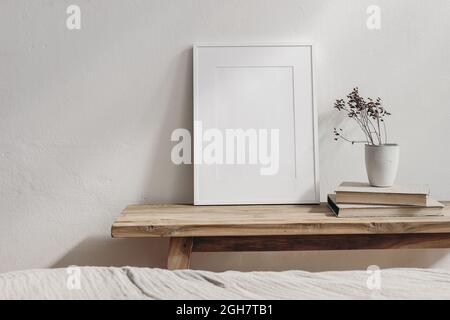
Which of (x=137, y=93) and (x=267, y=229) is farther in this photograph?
(x=137, y=93)

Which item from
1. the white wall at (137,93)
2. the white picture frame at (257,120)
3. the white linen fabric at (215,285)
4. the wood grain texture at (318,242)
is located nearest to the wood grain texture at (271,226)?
the wood grain texture at (318,242)

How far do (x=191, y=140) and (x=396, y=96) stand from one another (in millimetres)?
743

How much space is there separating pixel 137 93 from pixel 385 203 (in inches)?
35.6

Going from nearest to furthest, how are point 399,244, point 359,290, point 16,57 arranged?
point 359,290
point 399,244
point 16,57

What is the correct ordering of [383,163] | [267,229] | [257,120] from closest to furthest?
[267,229] → [383,163] → [257,120]

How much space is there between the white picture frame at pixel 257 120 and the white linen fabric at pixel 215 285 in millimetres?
870

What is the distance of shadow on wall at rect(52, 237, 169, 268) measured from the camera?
1812 mm

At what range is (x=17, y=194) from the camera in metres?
1.78

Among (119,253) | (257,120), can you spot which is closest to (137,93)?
(257,120)

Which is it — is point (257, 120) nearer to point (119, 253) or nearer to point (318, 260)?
point (318, 260)

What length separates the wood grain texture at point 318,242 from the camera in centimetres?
159

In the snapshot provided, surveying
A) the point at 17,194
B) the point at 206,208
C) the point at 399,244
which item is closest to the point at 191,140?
the point at 206,208

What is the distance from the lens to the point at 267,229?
146 cm

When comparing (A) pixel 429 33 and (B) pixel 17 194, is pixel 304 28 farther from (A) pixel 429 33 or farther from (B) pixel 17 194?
(B) pixel 17 194
